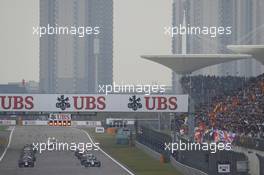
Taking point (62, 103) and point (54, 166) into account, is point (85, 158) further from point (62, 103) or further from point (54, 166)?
point (62, 103)

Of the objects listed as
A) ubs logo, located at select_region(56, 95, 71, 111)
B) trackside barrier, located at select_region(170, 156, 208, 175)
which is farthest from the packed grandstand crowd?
ubs logo, located at select_region(56, 95, 71, 111)

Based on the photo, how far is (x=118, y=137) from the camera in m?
60.0

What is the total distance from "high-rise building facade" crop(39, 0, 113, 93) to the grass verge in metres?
5.09

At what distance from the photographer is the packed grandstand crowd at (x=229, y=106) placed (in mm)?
47534

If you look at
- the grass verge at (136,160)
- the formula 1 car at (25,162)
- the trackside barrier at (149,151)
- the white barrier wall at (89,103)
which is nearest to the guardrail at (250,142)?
the grass verge at (136,160)

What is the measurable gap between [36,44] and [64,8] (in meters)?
7.82

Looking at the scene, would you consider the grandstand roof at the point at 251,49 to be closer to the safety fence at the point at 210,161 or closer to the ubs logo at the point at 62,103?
the safety fence at the point at 210,161

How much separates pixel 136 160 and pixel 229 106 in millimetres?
6548

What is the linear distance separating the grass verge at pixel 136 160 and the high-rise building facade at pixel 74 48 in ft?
16.7

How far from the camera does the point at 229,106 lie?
167 feet

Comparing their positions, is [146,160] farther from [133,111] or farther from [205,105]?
[133,111]

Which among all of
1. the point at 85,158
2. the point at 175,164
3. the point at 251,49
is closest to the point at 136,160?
the point at 175,164

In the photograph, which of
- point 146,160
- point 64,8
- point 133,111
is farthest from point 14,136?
point 133,111

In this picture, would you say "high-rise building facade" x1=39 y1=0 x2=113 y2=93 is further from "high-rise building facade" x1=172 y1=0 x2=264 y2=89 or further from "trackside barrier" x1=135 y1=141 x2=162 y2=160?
"trackside barrier" x1=135 y1=141 x2=162 y2=160
